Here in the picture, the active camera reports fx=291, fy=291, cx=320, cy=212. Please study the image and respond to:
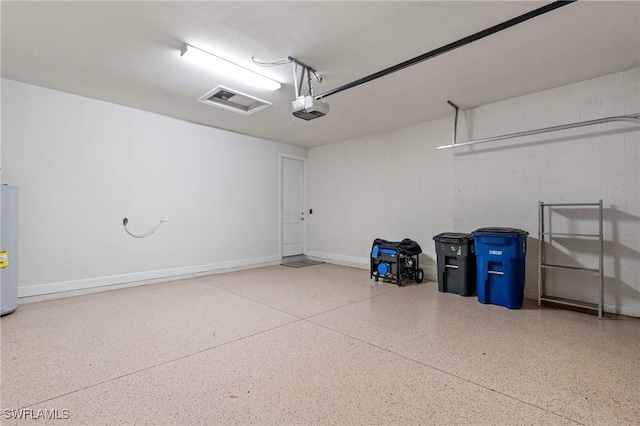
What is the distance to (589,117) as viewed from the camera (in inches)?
138

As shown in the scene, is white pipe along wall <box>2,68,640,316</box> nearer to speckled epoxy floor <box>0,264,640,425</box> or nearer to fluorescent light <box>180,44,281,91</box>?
speckled epoxy floor <box>0,264,640,425</box>

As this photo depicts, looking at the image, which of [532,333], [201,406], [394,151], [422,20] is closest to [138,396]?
[201,406]

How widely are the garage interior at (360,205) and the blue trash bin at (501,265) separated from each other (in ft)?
0.68

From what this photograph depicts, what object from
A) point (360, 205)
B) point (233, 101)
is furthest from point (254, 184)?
point (360, 205)

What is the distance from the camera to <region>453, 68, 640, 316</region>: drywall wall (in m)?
3.28

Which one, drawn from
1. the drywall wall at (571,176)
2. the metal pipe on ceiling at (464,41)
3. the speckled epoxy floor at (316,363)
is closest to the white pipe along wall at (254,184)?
the drywall wall at (571,176)

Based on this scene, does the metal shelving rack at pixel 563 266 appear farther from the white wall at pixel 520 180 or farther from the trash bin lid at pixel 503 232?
the trash bin lid at pixel 503 232

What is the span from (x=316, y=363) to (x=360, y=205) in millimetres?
4202

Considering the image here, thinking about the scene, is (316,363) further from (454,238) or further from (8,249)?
(8,249)

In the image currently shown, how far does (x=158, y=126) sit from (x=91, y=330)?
3236 mm

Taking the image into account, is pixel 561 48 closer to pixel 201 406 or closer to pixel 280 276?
pixel 201 406

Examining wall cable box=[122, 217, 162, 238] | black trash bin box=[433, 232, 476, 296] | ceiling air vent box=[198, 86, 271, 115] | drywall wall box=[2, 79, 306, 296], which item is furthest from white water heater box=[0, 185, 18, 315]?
black trash bin box=[433, 232, 476, 296]

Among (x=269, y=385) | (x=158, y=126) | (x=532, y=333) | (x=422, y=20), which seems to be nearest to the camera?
(x=269, y=385)

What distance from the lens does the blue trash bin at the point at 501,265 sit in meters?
3.48
